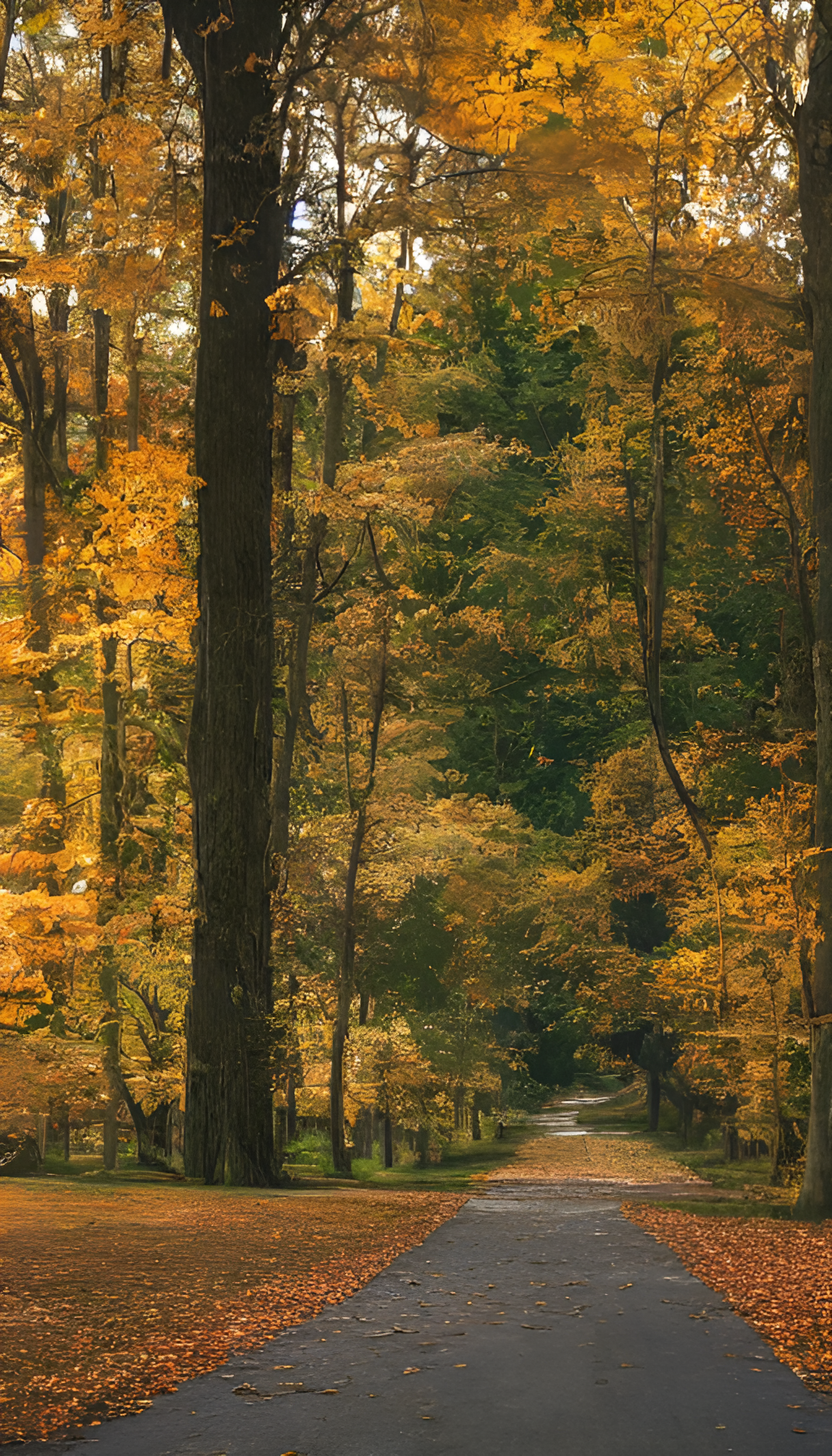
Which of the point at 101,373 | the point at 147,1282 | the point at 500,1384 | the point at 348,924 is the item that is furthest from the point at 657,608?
the point at 500,1384

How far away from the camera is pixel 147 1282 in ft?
18.4

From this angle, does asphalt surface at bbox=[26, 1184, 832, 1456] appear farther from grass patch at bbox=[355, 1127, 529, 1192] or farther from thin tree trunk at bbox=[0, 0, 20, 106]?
thin tree trunk at bbox=[0, 0, 20, 106]

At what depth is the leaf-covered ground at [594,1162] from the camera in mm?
22734

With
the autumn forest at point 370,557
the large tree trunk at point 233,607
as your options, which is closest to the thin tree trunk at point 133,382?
the autumn forest at point 370,557

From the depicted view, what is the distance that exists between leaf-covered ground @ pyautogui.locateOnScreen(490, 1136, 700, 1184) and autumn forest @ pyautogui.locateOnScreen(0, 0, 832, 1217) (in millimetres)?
1998

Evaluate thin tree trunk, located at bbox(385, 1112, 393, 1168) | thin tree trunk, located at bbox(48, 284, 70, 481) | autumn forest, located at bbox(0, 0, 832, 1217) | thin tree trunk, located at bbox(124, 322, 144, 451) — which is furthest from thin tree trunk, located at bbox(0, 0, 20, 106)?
thin tree trunk, located at bbox(385, 1112, 393, 1168)

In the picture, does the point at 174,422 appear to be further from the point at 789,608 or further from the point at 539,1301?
the point at 539,1301

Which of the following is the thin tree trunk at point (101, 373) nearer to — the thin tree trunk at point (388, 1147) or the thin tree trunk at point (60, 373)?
the thin tree trunk at point (60, 373)

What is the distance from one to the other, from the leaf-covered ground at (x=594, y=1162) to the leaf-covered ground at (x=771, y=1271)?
10565mm

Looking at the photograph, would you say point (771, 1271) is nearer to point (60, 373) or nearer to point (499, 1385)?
point (499, 1385)

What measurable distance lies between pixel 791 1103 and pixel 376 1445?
16422 mm

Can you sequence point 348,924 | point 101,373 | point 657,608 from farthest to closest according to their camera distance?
point 348,924 < point 101,373 < point 657,608

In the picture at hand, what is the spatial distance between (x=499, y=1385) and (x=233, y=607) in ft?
32.8

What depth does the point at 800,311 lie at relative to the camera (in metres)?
15.1
